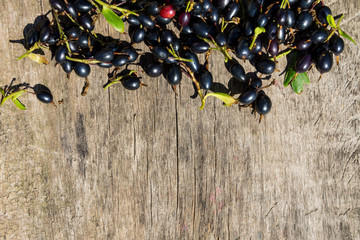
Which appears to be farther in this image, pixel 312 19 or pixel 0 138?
pixel 0 138

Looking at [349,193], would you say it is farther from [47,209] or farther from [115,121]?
[47,209]

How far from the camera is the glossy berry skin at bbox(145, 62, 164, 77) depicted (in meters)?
1.90

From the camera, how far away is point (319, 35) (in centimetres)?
184

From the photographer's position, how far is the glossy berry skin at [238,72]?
193 centimetres

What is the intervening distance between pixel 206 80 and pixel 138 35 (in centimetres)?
45

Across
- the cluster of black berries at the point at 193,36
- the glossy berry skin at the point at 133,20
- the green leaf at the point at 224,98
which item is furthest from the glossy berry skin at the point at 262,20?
the glossy berry skin at the point at 133,20

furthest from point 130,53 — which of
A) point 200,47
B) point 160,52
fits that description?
point 200,47

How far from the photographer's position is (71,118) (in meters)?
2.05

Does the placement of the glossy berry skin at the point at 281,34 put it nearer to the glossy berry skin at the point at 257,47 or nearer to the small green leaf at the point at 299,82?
the glossy berry skin at the point at 257,47

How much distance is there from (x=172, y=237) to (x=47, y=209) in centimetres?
77

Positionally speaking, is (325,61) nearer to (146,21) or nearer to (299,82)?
(299,82)

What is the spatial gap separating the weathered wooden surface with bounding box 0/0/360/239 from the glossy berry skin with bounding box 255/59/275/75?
0.60 ft

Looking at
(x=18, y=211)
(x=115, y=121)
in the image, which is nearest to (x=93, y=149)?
(x=115, y=121)

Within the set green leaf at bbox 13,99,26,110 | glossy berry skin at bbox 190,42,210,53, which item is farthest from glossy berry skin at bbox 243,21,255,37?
green leaf at bbox 13,99,26,110
